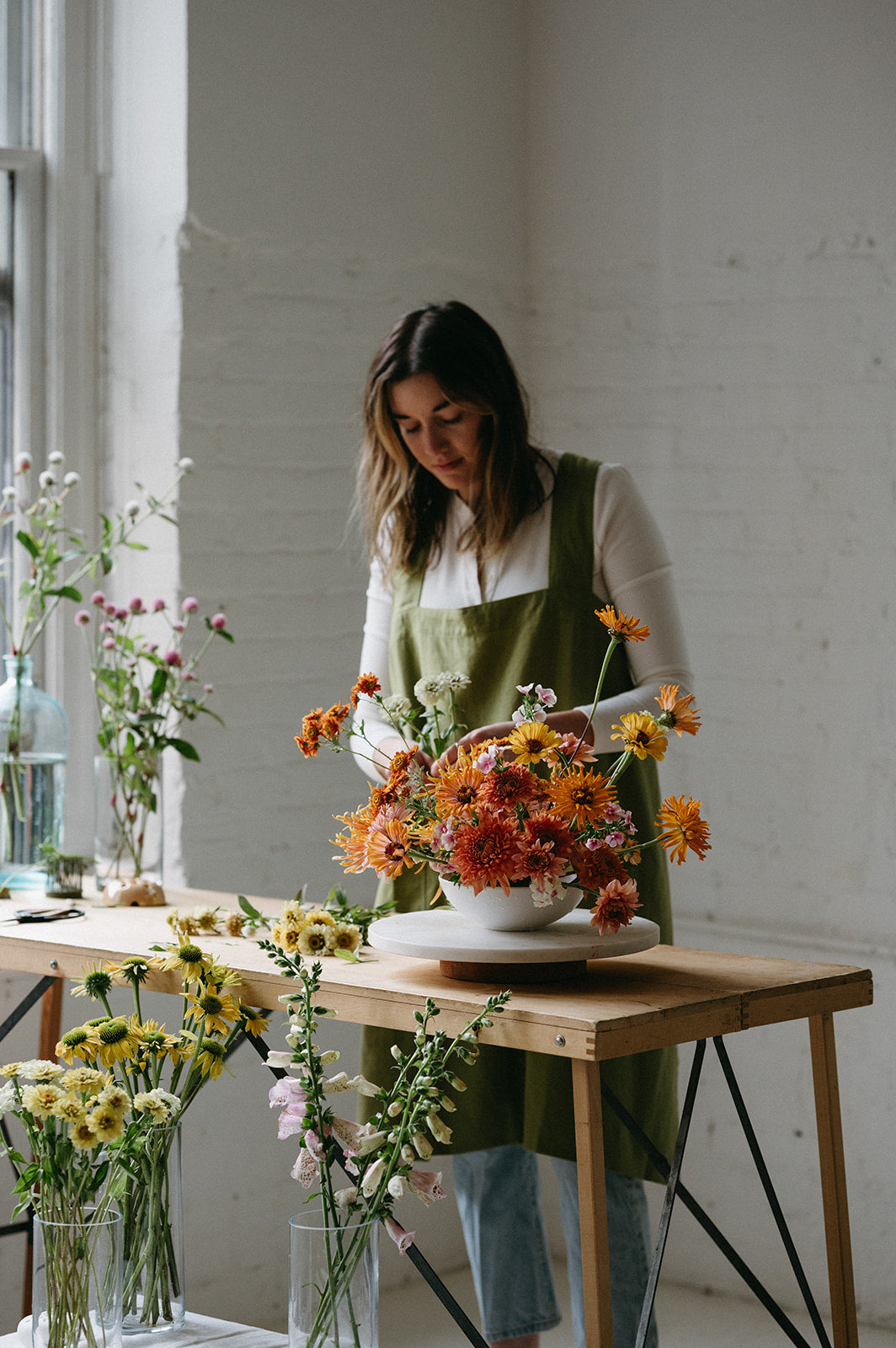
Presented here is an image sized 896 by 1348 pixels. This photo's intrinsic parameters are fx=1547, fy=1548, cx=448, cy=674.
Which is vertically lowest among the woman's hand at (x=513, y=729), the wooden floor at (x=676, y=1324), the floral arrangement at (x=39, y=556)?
the wooden floor at (x=676, y=1324)

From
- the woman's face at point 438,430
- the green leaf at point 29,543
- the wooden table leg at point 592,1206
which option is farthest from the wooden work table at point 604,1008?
the green leaf at point 29,543

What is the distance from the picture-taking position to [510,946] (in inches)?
62.4

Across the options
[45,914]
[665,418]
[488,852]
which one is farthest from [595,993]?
[665,418]

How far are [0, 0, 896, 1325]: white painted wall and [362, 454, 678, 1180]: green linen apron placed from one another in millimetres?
902

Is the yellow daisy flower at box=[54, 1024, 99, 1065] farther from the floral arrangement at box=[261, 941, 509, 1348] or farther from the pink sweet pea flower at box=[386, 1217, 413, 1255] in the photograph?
the pink sweet pea flower at box=[386, 1217, 413, 1255]

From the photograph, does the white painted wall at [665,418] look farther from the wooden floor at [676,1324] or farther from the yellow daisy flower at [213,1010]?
the yellow daisy flower at [213,1010]

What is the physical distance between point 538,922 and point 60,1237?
0.58 meters

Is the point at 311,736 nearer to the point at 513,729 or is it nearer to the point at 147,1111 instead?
the point at 513,729

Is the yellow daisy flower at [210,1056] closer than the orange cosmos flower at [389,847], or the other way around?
the yellow daisy flower at [210,1056]

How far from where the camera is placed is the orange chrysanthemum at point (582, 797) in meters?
1.54

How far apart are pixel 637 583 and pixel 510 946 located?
72cm

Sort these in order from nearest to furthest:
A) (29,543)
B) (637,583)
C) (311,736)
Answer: (311,736)
(637,583)
(29,543)

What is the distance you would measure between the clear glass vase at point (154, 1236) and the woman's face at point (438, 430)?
108 cm

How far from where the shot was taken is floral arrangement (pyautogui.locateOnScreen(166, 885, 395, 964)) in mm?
1814
